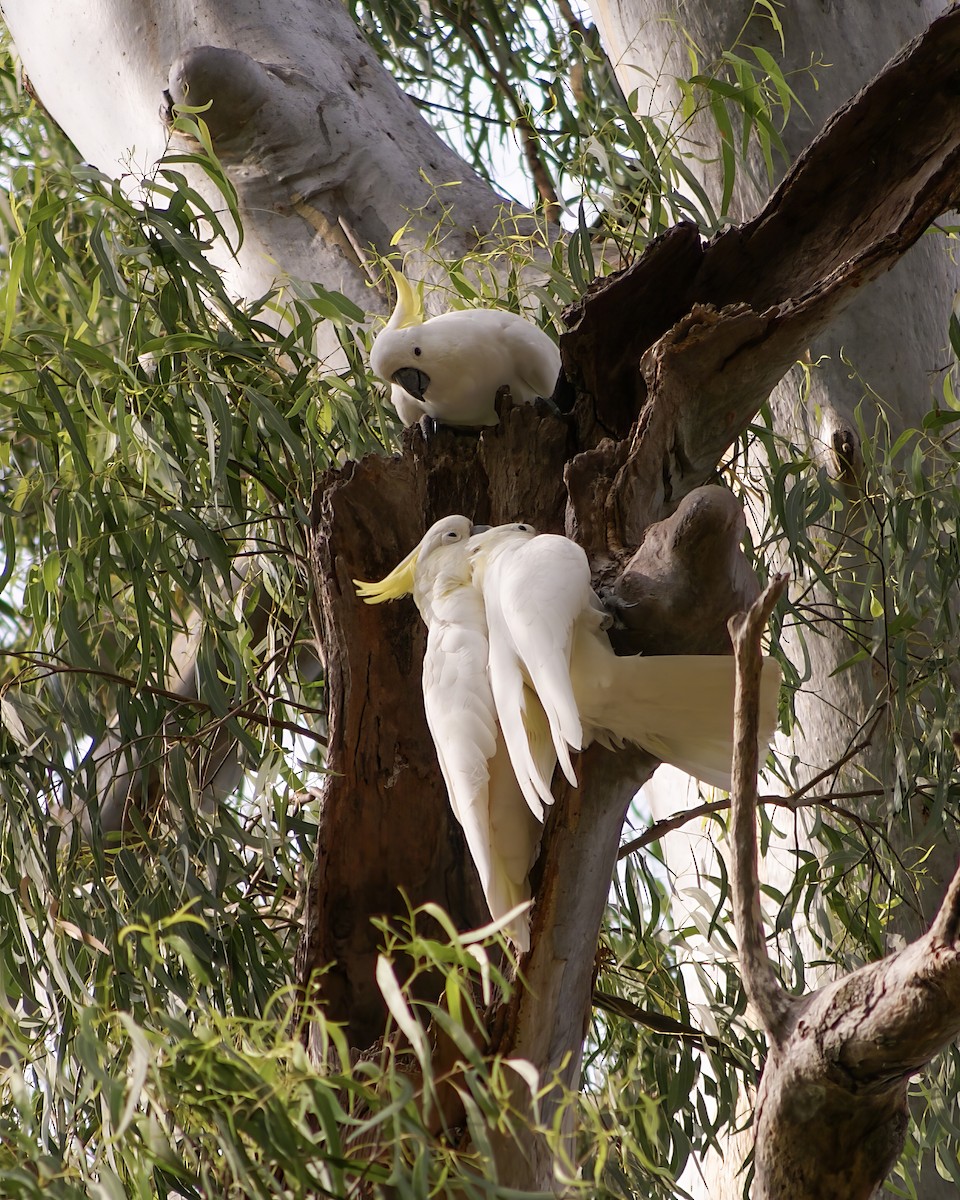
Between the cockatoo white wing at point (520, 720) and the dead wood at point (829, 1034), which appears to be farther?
the cockatoo white wing at point (520, 720)

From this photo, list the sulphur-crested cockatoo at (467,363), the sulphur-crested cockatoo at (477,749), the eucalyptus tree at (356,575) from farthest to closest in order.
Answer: the sulphur-crested cockatoo at (467,363), the sulphur-crested cockatoo at (477,749), the eucalyptus tree at (356,575)

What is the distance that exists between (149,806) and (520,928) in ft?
2.52

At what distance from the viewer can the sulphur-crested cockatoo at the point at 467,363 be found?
→ 4.30 feet

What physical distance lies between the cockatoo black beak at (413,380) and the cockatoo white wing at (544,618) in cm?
36

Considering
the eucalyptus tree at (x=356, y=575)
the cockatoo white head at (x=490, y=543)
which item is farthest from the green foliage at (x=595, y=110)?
the cockatoo white head at (x=490, y=543)

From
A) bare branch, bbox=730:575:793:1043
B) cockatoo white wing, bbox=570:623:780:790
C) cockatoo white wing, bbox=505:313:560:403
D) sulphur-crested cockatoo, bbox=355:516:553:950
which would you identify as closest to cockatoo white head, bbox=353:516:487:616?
sulphur-crested cockatoo, bbox=355:516:553:950

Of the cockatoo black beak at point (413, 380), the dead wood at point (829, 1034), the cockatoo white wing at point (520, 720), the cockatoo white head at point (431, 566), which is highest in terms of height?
the cockatoo black beak at point (413, 380)

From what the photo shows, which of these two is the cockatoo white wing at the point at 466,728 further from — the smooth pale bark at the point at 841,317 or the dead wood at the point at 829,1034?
the smooth pale bark at the point at 841,317

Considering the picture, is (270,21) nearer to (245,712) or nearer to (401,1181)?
(245,712)

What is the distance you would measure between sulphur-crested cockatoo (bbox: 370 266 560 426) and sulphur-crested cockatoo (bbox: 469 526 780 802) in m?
0.35

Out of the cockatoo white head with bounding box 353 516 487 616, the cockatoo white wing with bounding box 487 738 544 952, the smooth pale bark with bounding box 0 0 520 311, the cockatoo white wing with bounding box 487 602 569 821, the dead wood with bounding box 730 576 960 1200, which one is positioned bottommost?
the dead wood with bounding box 730 576 960 1200

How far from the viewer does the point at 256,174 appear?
1807 millimetres

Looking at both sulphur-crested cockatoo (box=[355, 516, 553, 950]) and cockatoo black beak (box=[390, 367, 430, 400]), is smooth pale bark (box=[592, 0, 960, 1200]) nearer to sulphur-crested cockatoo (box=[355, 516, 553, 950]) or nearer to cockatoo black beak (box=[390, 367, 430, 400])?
cockatoo black beak (box=[390, 367, 430, 400])

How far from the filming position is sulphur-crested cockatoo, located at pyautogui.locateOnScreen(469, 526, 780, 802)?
927 mm
